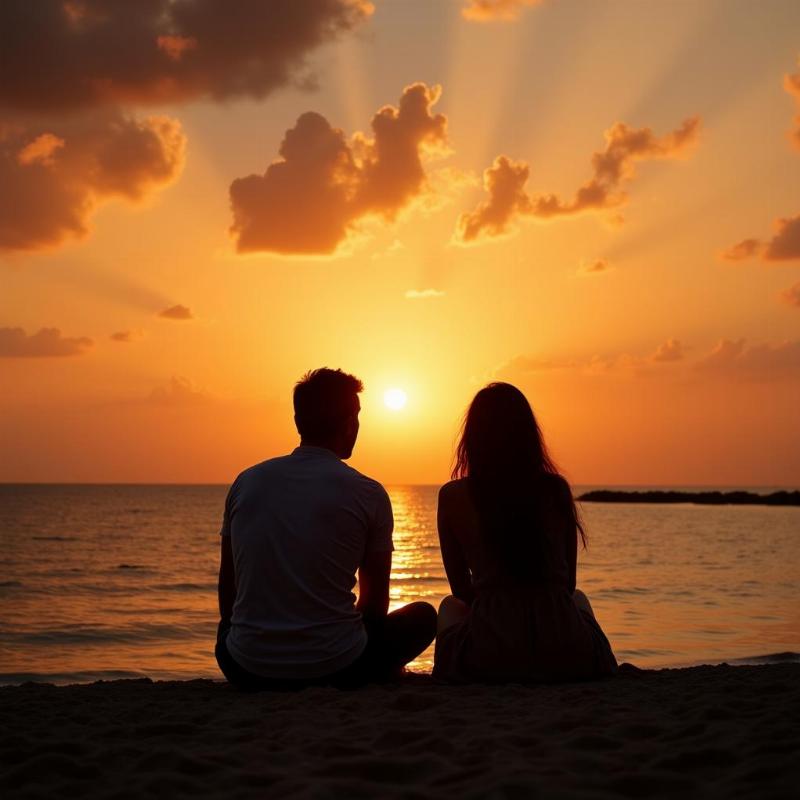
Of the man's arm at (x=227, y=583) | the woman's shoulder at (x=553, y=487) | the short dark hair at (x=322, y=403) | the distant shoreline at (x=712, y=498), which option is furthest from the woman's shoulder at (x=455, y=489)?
the distant shoreline at (x=712, y=498)

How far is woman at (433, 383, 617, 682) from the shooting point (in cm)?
501

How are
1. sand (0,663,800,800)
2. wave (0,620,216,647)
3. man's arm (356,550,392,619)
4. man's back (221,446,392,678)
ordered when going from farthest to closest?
wave (0,620,216,647) → man's arm (356,550,392,619) → man's back (221,446,392,678) → sand (0,663,800,800)

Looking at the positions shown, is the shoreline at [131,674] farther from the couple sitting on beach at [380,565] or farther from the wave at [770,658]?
the couple sitting on beach at [380,565]

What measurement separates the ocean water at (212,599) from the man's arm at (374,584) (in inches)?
215

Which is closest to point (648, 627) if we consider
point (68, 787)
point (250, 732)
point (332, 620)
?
point (332, 620)

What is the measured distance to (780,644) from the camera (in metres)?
11.6

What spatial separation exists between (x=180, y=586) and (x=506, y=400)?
18500 millimetres

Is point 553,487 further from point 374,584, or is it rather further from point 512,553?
point 374,584

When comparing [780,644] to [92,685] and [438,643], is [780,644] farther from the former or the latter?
[92,685]

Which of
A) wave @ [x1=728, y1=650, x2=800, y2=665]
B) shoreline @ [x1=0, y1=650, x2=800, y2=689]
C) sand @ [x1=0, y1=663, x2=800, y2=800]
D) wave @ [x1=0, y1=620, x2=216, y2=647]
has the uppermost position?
sand @ [x1=0, y1=663, x2=800, y2=800]

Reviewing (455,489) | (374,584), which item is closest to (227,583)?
(374,584)

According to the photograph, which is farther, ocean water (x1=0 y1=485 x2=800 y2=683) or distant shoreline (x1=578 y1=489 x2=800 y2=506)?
distant shoreline (x1=578 y1=489 x2=800 y2=506)

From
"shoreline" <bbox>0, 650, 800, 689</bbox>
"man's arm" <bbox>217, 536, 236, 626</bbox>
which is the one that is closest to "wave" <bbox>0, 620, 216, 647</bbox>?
"shoreline" <bbox>0, 650, 800, 689</bbox>

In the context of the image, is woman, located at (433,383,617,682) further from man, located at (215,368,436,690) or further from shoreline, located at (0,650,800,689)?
shoreline, located at (0,650,800,689)
